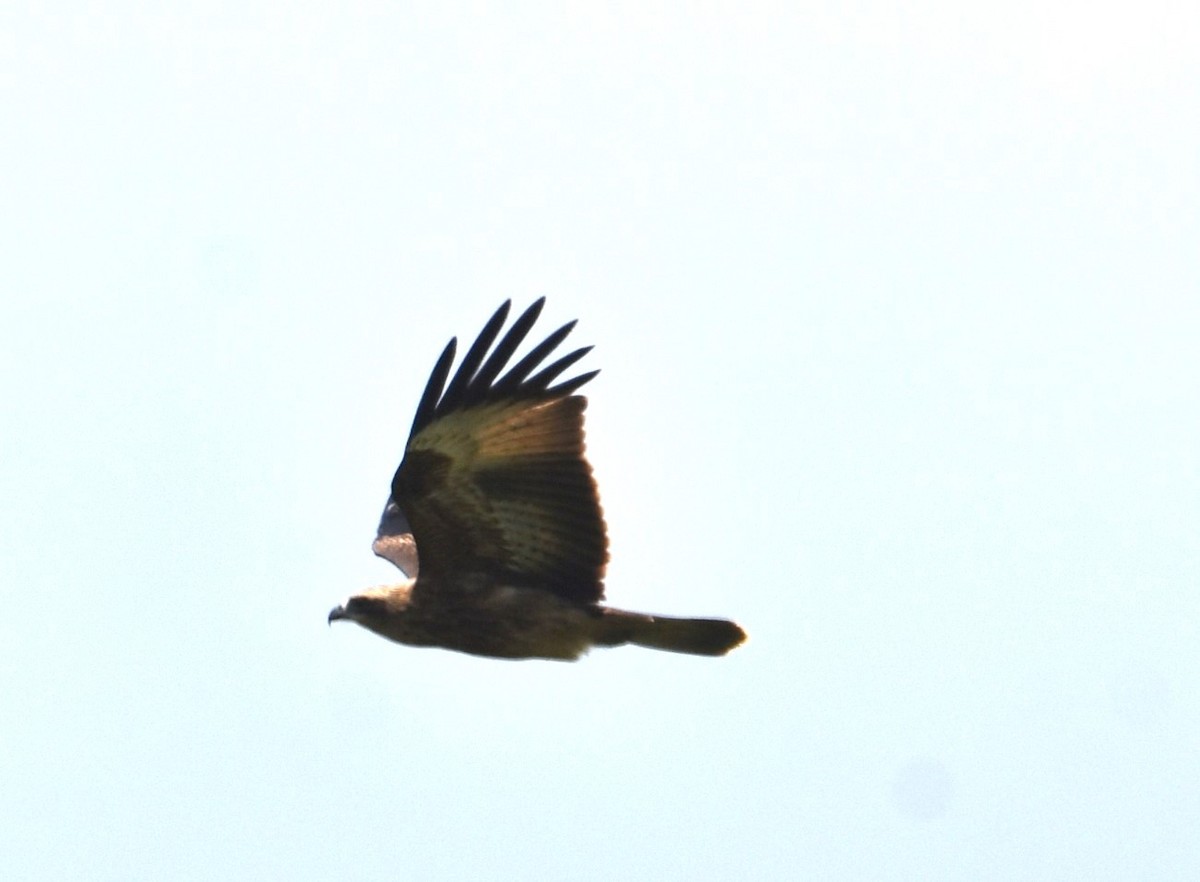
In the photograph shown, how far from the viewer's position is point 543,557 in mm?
9875

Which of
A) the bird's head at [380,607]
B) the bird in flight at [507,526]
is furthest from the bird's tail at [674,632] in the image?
the bird's head at [380,607]

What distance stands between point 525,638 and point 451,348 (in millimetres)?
1396

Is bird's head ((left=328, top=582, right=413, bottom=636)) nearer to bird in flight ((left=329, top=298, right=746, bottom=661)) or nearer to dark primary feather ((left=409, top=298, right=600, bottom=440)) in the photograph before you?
bird in flight ((left=329, top=298, right=746, bottom=661))

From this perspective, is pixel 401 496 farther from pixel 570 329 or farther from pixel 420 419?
pixel 570 329

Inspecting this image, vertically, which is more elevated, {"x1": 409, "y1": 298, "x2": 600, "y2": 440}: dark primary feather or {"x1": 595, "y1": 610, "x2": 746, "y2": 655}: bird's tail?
{"x1": 409, "y1": 298, "x2": 600, "y2": 440}: dark primary feather

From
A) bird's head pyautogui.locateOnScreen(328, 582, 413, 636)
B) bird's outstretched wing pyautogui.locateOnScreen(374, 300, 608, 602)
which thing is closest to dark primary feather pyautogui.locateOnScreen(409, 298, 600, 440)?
bird's outstretched wing pyautogui.locateOnScreen(374, 300, 608, 602)

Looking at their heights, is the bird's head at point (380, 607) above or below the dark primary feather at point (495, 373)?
below

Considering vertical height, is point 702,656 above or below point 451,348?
below

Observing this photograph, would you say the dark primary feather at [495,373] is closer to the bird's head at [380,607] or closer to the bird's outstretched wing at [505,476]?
the bird's outstretched wing at [505,476]

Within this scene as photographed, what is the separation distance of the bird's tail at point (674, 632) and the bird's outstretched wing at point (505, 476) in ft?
0.59

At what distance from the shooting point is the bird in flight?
31.6 feet

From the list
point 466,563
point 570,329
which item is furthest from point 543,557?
point 570,329

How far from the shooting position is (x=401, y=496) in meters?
9.67

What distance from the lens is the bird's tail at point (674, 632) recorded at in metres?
9.68
